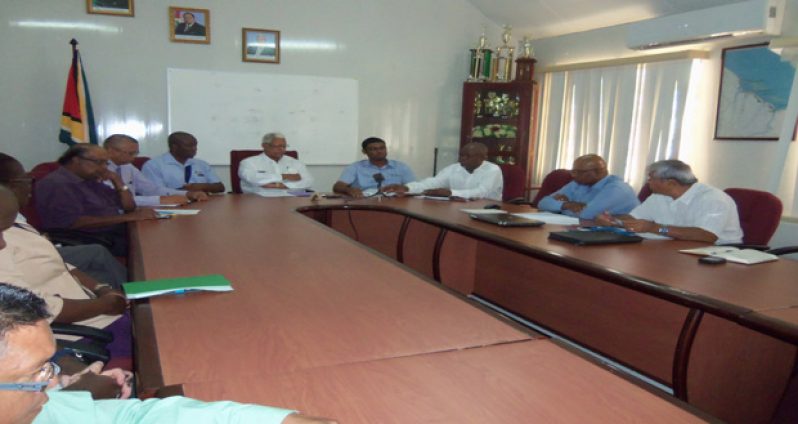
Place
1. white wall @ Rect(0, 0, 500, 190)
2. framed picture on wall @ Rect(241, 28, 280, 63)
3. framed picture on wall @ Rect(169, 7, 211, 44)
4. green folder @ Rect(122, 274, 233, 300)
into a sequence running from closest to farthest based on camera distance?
green folder @ Rect(122, 274, 233, 300), white wall @ Rect(0, 0, 500, 190), framed picture on wall @ Rect(169, 7, 211, 44), framed picture on wall @ Rect(241, 28, 280, 63)

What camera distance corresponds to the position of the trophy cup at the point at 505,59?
622 cm

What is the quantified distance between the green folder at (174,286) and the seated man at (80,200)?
141 centimetres

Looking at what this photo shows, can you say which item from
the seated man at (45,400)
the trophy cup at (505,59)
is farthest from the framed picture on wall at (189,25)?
the seated man at (45,400)

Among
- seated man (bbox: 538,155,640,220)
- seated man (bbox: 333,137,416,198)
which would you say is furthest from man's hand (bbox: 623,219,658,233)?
seated man (bbox: 333,137,416,198)

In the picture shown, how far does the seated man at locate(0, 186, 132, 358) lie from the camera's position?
5.23ft

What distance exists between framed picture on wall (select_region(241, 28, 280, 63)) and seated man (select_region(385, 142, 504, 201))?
224 centimetres

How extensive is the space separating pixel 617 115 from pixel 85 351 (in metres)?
5.04

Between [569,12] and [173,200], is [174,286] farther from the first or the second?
[569,12]

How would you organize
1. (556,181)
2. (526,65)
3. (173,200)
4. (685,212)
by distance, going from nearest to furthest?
(685,212), (173,200), (556,181), (526,65)

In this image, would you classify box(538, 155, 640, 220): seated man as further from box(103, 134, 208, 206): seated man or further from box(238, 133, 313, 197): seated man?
box(103, 134, 208, 206): seated man

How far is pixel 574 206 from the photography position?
11.9 feet

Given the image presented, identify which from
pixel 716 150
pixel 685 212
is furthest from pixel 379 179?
pixel 716 150

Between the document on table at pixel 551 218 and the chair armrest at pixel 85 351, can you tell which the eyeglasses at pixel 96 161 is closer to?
the chair armrest at pixel 85 351

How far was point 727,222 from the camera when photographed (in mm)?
2738
